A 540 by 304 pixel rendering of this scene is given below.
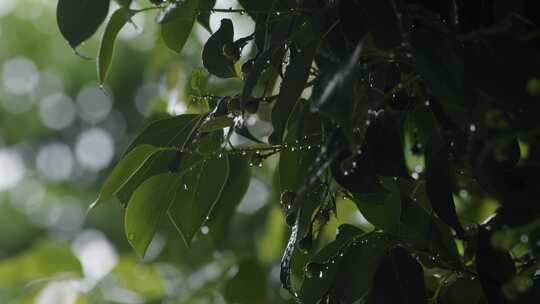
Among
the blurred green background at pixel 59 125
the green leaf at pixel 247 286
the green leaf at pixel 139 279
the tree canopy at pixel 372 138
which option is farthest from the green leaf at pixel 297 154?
the blurred green background at pixel 59 125

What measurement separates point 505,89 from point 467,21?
0.41 ft

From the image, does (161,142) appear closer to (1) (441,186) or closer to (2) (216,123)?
(2) (216,123)

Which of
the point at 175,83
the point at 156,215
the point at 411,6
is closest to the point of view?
the point at 411,6

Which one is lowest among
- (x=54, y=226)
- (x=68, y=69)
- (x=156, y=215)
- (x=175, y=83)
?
(x=54, y=226)

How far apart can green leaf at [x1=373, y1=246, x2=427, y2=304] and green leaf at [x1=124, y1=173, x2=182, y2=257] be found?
7.0 inches

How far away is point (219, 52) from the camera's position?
715 mm

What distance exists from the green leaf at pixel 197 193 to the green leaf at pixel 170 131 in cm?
3

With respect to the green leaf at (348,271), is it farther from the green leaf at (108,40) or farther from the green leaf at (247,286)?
the green leaf at (247,286)

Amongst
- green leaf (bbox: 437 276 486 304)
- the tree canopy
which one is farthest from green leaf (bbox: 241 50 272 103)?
green leaf (bbox: 437 276 486 304)

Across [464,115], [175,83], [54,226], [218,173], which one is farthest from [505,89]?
[54,226]

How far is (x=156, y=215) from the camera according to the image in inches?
28.1

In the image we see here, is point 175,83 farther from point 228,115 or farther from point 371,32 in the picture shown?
point 371,32

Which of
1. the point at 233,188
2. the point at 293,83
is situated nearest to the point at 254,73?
the point at 293,83

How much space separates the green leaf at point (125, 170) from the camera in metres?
0.71
